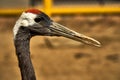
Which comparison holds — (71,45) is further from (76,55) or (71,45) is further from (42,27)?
(42,27)

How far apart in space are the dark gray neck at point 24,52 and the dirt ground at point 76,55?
410 centimetres

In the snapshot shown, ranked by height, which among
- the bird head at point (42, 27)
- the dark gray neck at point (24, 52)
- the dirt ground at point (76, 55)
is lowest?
the dark gray neck at point (24, 52)

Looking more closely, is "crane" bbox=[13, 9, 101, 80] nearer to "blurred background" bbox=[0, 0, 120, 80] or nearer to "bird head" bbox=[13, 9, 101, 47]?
"bird head" bbox=[13, 9, 101, 47]

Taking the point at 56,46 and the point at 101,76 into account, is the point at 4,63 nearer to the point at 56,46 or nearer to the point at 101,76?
the point at 56,46

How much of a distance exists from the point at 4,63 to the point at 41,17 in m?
4.49

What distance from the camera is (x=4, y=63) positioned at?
37.4 ft

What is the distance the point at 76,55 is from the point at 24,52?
4298 millimetres

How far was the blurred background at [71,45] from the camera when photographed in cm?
1122

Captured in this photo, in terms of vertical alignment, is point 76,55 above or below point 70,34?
above

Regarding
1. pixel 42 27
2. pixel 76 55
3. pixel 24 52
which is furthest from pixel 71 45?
pixel 24 52

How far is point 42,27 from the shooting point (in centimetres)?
713

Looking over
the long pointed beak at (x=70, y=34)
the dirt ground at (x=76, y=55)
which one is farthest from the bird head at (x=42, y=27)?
the dirt ground at (x=76, y=55)

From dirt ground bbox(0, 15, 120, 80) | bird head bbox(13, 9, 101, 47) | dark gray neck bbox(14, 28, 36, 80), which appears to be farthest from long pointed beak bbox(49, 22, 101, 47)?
dirt ground bbox(0, 15, 120, 80)

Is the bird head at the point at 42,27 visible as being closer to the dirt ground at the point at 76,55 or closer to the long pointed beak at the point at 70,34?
the long pointed beak at the point at 70,34
